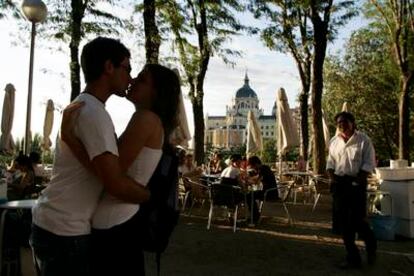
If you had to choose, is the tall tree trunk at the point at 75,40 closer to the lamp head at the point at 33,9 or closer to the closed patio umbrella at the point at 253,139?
the lamp head at the point at 33,9

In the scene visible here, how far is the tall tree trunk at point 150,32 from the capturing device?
45.9ft

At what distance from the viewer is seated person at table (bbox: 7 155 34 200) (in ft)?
33.9

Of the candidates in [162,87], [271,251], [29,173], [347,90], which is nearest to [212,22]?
[29,173]

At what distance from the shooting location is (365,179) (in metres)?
7.07

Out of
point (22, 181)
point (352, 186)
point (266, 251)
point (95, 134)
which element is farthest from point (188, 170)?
point (95, 134)

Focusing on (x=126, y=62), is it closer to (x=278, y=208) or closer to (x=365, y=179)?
(x=365, y=179)

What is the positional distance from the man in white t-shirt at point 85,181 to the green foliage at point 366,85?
123 ft

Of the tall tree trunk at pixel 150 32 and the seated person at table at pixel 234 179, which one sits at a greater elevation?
the tall tree trunk at pixel 150 32

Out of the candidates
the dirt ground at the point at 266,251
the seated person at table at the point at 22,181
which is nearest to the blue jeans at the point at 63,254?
the dirt ground at the point at 266,251

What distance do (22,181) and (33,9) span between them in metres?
3.04

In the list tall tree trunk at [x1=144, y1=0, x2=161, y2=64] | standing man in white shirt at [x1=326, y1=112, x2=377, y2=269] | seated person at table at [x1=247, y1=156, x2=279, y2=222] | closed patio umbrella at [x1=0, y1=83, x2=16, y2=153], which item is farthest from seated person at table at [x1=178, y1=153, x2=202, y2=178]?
closed patio umbrella at [x1=0, y1=83, x2=16, y2=153]

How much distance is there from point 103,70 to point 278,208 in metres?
11.3

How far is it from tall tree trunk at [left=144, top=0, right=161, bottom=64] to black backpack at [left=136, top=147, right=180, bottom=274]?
1137cm

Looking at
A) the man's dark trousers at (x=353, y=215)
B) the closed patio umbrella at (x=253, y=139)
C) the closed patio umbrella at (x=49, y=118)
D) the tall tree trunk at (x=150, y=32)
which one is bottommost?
the man's dark trousers at (x=353, y=215)
